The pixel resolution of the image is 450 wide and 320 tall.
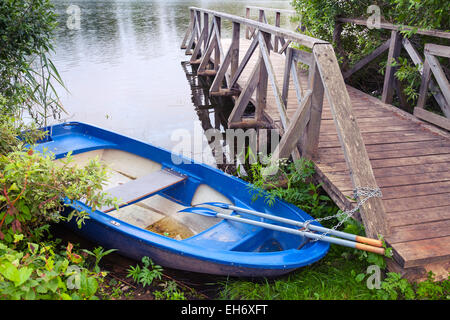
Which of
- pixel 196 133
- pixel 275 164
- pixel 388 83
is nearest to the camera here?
pixel 275 164

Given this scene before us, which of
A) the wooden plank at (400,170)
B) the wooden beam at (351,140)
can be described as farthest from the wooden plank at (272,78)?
the wooden beam at (351,140)

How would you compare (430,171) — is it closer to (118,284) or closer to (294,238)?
(294,238)

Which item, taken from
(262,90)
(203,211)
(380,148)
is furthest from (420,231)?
(262,90)

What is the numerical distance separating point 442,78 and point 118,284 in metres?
3.54

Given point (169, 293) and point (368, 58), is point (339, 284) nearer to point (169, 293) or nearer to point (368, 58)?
point (169, 293)

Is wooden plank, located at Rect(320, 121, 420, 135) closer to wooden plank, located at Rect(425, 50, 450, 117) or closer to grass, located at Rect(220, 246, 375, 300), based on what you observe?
wooden plank, located at Rect(425, 50, 450, 117)

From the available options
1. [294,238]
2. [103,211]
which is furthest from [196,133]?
[294,238]

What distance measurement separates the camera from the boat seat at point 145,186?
3.55 m

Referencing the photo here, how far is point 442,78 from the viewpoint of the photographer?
12.9ft

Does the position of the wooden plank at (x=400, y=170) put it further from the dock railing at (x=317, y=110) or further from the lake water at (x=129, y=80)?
the lake water at (x=129, y=80)

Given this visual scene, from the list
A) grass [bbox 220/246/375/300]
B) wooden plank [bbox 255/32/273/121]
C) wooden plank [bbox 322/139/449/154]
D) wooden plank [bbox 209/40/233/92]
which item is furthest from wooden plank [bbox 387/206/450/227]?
wooden plank [bbox 209/40/233/92]

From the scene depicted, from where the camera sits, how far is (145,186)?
3.74 m

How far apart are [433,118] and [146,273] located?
3.28m

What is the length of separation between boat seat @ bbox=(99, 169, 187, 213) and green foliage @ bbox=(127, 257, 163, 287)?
60 centimetres
